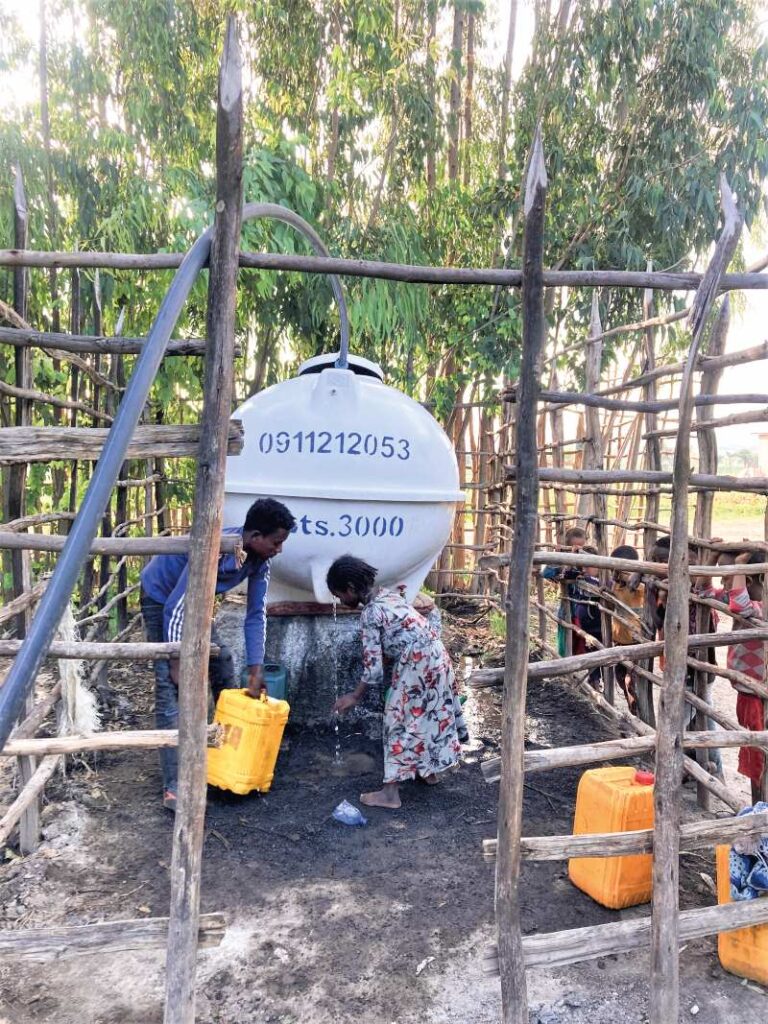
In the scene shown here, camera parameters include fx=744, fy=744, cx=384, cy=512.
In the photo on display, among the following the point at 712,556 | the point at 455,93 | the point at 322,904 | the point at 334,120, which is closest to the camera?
the point at 322,904

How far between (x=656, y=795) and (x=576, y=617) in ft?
9.36

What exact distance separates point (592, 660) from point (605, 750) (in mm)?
278

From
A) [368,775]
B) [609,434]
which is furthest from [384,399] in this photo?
[609,434]

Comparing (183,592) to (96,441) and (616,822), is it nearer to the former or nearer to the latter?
(96,441)

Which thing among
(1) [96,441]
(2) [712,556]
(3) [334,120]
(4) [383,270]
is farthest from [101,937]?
(3) [334,120]

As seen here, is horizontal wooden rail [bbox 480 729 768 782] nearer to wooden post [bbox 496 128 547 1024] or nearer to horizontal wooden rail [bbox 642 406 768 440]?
wooden post [bbox 496 128 547 1024]

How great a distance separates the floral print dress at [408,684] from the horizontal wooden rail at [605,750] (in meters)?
1.28

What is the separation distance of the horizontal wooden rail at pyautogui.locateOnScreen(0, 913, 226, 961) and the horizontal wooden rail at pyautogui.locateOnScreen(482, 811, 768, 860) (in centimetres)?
79

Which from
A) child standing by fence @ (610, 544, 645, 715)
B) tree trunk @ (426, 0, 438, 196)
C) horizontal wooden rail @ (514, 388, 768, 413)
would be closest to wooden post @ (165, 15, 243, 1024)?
horizontal wooden rail @ (514, 388, 768, 413)

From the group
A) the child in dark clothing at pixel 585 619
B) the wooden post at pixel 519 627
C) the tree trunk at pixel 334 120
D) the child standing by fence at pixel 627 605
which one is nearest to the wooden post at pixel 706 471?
the child standing by fence at pixel 627 605

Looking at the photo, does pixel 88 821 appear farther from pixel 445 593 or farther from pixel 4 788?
pixel 445 593

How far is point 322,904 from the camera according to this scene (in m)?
2.77

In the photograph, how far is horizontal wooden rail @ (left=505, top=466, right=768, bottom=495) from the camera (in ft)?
8.25

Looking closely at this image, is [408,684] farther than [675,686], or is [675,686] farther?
[408,684]
